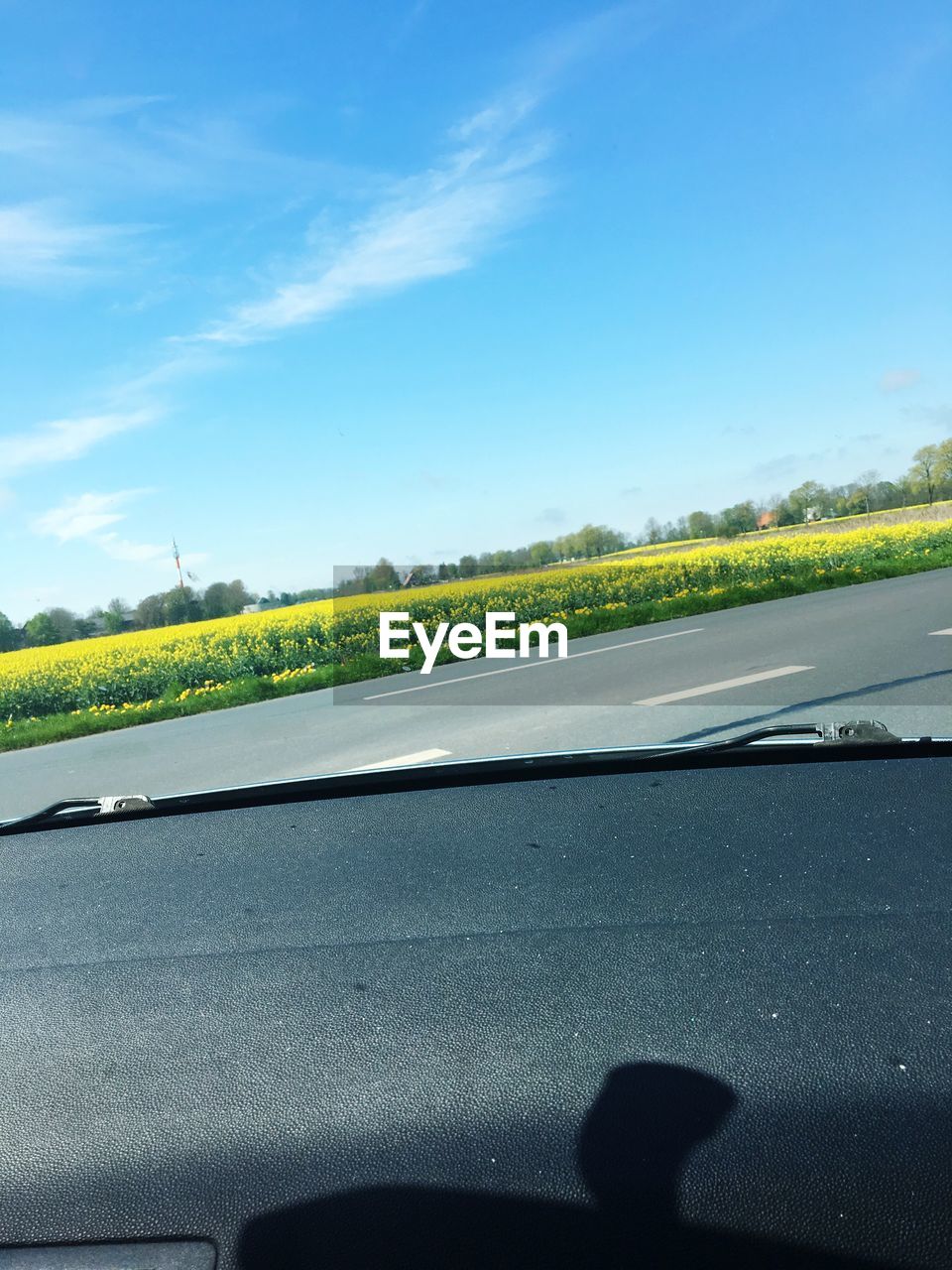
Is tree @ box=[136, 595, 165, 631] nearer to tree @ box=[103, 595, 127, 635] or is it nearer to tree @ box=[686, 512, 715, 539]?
tree @ box=[103, 595, 127, 635]

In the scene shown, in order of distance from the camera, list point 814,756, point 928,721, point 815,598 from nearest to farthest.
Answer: point 814,756 → point 928,721 → point 815,598

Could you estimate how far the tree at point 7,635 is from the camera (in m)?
21.5

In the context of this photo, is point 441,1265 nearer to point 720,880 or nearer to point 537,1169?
point 537,1169

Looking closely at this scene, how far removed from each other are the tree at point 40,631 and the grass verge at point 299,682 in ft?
25.6

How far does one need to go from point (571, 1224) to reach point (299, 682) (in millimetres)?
13063

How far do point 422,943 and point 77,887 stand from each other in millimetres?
888

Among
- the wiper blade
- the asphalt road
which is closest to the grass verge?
the asphalt road

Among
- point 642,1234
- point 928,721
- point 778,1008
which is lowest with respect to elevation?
point 928,721

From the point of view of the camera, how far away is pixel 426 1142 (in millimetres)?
1354

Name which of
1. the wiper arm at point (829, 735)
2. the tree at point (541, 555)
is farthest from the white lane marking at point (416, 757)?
the tree at point (541, 555)

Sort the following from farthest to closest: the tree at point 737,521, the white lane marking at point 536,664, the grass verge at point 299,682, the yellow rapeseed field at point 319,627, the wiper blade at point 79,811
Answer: the tree at point 737,521 < the yellow rapeseed field at point 319,627 < the grass verge at point 299,682 < the white lane marking at point 536,664 < the wiper blade at point 79,811

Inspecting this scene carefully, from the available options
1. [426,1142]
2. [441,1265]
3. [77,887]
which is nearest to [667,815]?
[426,1142]

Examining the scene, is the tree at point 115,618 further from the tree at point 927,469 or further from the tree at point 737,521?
the tree at point 927,469

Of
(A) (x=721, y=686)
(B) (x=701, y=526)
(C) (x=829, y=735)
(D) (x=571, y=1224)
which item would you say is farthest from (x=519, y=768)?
(B) (x=701, y=526)
